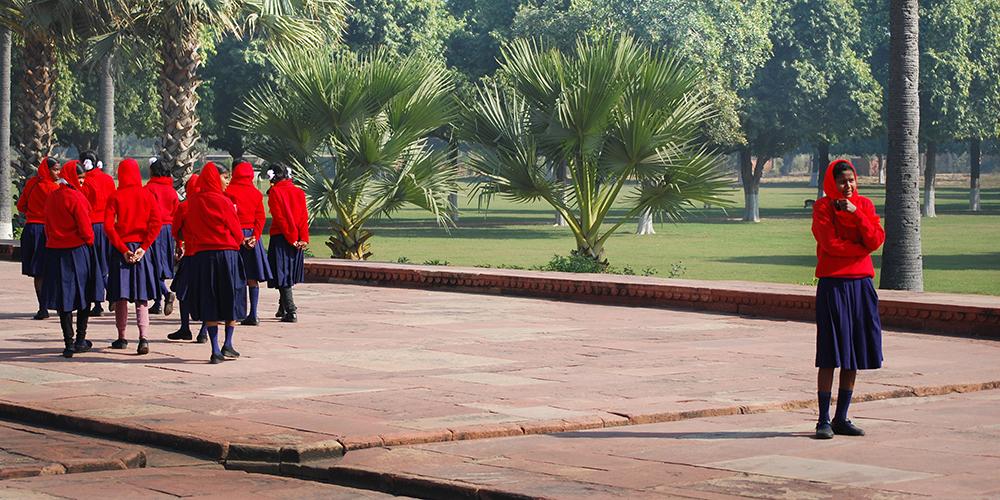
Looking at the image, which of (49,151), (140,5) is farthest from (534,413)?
(49,151)

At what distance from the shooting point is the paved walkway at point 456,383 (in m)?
6.46

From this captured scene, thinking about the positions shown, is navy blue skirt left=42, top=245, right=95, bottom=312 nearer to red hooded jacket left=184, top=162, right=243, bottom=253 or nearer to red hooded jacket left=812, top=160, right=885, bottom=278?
red hooded jacket left=184, top=162, right=243, bottom=253

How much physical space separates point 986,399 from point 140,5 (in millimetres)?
15396

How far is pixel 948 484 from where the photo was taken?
526 cm

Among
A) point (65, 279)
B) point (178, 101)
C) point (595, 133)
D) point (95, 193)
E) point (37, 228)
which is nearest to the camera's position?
point (65, 279)

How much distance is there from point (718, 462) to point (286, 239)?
722 cm

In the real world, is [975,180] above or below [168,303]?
above

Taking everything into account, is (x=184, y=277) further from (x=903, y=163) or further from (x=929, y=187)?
(x=929, y=187)

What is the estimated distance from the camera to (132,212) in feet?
32.8

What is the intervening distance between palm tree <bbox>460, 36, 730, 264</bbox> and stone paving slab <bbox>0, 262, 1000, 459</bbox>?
3.81 m

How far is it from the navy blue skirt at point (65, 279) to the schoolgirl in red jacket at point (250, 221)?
1666 millimetres

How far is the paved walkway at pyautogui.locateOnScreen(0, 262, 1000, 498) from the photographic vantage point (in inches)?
255

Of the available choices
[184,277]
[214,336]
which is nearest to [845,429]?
[214,336]

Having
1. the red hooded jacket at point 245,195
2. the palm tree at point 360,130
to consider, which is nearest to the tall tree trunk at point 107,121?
the palm tree at point 360,130
